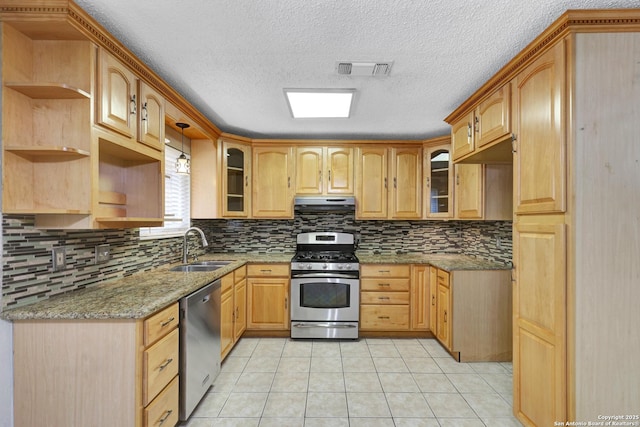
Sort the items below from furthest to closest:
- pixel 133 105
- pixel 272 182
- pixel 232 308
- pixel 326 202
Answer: pixel 272 182
pixel 326 202
pixel 232 308
pixel 133 105

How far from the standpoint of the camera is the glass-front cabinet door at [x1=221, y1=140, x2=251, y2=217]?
11.1 ft

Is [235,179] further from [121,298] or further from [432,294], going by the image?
[432,294]

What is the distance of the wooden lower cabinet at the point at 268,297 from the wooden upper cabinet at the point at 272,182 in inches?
25.9

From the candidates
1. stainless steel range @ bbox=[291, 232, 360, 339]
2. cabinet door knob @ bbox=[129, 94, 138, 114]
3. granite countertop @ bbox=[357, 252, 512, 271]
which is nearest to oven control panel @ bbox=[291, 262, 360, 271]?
stainless steel range @ bbox=[291, 232, 360, 339]

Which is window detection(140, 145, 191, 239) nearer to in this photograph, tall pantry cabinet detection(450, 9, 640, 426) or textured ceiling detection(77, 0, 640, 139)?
textured ceiling detection(77, 0, 640, 139)

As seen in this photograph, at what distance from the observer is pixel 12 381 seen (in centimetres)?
141

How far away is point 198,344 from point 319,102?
203 cm

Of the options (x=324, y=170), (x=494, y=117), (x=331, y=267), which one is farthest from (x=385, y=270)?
(x=494, y=117)

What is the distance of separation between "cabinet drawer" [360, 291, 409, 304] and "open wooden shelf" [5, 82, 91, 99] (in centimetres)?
283

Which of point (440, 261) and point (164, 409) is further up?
point (440, 261)

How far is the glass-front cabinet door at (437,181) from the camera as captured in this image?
3.46 meters

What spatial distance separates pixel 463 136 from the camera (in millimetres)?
2525

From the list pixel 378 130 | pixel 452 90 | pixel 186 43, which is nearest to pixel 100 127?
pixel 186 43

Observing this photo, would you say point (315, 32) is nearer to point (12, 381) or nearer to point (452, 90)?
point (452, 90)
